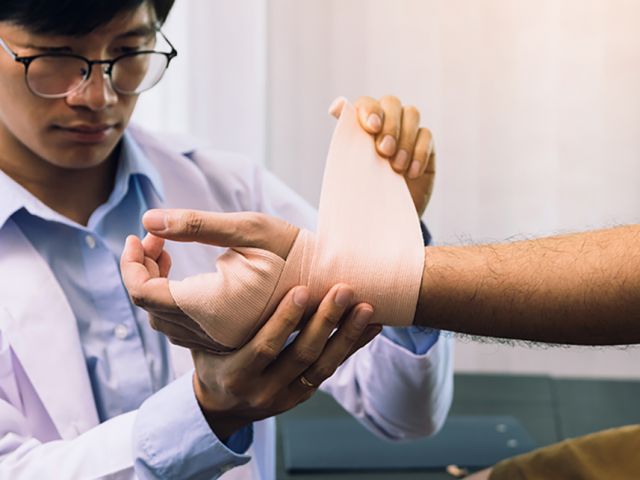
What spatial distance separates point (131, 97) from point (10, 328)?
0.37 metres

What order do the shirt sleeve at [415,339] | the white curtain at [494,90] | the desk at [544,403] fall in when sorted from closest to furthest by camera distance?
1. the shirt sleeve at [415,339]
2. the desk at [544,403]
3. the white curtain at [494,90]

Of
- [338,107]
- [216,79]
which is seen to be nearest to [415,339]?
[338,107]

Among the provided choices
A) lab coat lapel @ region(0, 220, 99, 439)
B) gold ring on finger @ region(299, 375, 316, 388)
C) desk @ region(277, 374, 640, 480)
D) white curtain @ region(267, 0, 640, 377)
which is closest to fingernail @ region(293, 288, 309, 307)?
gold ring on finger @ region(299, 375, 316, 388)

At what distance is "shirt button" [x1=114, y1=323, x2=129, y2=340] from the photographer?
146 cm

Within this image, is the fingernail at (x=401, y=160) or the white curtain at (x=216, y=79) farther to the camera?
the white curtain at (x=216, y=79)

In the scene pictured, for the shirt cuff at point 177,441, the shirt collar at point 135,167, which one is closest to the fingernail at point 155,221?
the shirt cuff at point 177,441

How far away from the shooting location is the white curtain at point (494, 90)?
3.00 metres

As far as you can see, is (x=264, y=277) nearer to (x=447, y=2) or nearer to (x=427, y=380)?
(x=427, y=380)

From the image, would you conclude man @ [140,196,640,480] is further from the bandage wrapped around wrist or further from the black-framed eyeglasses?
the black-framed eyeglasses

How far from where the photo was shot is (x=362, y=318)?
1.13m

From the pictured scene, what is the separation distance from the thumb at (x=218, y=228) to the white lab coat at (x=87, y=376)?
1.05 feet

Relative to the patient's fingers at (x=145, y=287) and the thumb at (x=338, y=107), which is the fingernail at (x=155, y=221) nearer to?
the patient's fingers at (x=145, y=287)

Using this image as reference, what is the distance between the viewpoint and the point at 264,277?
1.10 meters

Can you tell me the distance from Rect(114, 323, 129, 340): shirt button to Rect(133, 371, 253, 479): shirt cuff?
0.20 metres
